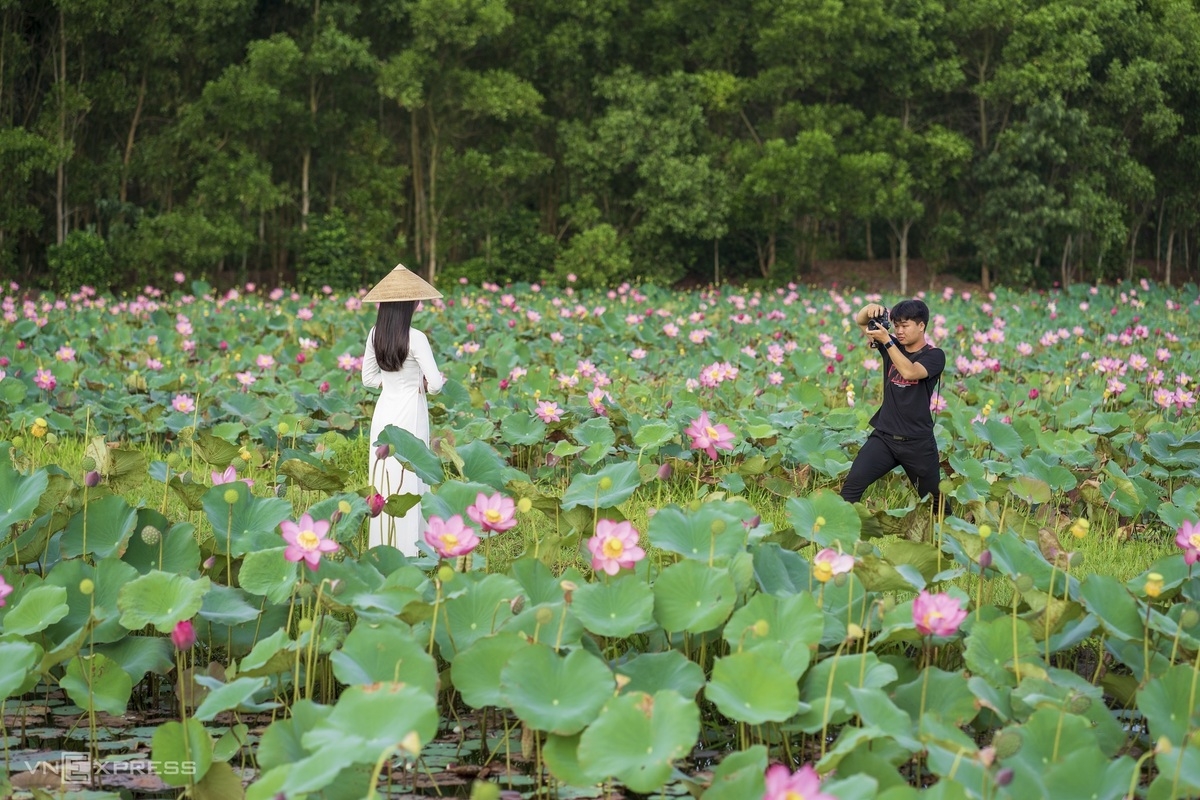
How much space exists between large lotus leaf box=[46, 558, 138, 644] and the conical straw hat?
1.53m

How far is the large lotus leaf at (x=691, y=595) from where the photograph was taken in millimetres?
2539

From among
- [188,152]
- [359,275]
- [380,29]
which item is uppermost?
[380,29]

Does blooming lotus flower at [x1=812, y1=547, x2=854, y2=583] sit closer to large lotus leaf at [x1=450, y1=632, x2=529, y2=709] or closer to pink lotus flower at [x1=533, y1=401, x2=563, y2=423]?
large lotus leaf at [x1=450, y1=632, x2=529, y2=709]

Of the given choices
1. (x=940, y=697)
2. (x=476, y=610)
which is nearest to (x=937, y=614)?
(x=940, y=697)

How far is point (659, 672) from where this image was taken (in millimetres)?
2443

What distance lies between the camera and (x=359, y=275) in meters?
19.1

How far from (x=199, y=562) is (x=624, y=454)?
2.77 meters

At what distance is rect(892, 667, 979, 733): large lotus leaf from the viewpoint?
2375 mm

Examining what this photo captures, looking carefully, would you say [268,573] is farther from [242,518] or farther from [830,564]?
[830,564]

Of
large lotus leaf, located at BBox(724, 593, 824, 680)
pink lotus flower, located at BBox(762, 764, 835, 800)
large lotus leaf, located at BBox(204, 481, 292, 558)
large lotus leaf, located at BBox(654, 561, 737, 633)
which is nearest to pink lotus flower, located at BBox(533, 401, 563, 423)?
large lotus leaf, located at BBox(204, 481, 292, 558)

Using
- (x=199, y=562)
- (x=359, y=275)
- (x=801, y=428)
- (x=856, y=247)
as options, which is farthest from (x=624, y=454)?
(x=856, y=247)

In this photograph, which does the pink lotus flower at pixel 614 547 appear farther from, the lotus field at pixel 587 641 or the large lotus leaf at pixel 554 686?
the large lotus leaf at pixel 554 686

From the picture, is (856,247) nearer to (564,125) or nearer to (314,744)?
(564,125)

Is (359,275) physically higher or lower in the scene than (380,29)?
lower
